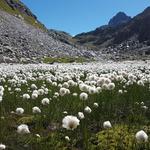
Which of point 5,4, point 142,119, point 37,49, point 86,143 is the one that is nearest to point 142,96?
point 142,119

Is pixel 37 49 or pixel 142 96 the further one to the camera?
pixel 37 49

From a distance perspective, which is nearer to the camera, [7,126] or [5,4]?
[7,126]

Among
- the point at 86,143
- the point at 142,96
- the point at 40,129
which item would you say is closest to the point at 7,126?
the point at 40,129

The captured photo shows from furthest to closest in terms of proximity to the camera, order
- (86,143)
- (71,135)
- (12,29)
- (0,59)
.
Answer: (12,29)
(0,59)
(71,135)
(86,143)

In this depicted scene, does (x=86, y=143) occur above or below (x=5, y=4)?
below

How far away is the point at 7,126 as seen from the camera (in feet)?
38.2

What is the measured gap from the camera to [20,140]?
406 inches

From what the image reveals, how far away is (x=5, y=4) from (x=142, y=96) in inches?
5247

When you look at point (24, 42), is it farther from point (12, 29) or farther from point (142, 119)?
point (142, 119)

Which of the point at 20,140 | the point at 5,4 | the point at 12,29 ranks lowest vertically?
the point at 20,140

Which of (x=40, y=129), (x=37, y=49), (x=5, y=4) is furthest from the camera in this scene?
(x=5, y=4)

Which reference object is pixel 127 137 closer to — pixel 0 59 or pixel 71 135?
pixel 71 135

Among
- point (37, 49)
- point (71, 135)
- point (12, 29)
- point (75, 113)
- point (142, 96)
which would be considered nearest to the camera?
point (71, 135)

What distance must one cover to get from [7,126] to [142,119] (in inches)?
129
